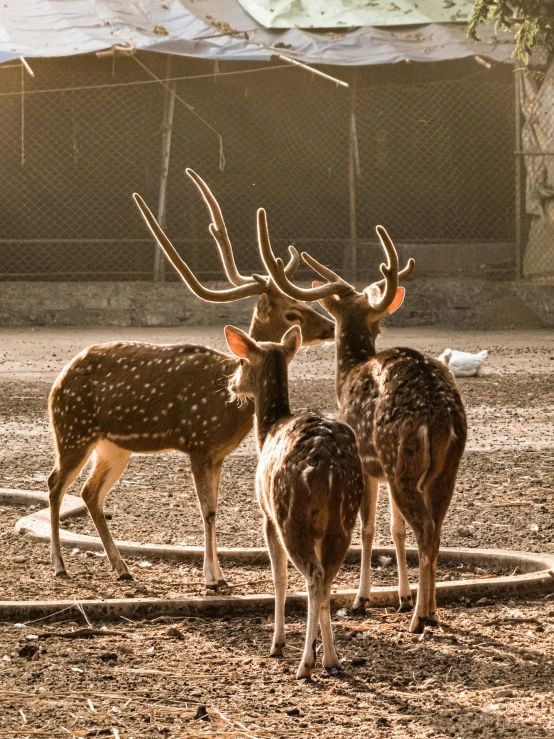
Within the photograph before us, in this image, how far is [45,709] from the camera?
3.92m

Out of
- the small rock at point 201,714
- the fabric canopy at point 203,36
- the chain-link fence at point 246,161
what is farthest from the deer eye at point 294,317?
the chain-link fence at point 246,161

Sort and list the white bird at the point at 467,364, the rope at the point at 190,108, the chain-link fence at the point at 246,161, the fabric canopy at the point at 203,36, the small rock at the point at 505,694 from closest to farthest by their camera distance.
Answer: the small rock at the point at 505,694 → the white bird at the point at 467,364 → the rope at the point at 190,108 → the fabric canopy at the point at 203,36 → the chain-link fence at the point at 246,161

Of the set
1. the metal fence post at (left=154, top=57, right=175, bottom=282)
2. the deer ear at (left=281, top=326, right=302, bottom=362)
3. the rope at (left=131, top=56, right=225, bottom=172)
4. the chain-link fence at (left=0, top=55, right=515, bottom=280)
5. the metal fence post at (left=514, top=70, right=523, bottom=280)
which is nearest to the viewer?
the deer ear at (left=281, top=326, right=302, bottom=362)

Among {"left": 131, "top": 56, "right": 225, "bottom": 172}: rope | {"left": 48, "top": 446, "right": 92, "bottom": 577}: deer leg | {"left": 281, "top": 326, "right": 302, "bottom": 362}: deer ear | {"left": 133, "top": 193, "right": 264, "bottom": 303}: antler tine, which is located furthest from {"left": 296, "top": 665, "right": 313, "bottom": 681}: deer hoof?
{"left": 131, "top": 56, "right": 225, "bottom": 172}: rope

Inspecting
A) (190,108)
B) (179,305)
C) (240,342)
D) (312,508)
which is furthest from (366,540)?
(179,305)

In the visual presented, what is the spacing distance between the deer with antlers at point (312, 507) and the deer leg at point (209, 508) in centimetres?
96

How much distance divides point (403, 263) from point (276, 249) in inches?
76.7

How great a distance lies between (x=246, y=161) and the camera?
17422 millimetres

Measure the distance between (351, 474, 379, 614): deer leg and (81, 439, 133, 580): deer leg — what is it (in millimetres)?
1147

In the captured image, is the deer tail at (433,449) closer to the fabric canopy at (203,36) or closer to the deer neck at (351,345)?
the deer neck at (351,345)

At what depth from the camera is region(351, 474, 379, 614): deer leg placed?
5.18m

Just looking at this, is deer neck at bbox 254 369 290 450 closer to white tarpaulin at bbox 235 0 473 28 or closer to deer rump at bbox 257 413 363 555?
deer rump at bbox 257 413 363 555

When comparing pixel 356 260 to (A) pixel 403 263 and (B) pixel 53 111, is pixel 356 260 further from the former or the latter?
(B) pixel 53 111

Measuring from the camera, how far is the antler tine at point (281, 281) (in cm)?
585
